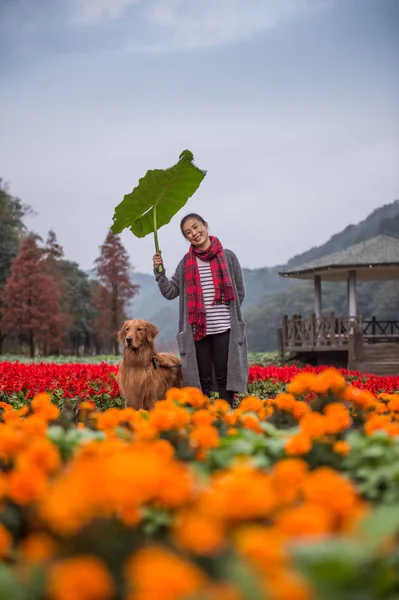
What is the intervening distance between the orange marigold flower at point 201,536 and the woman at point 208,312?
5114 millimetres

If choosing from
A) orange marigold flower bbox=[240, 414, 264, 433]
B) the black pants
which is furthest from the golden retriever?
orange marigold flower bbox=[240, 414, 264, 433]

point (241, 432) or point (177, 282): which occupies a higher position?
point (177, 282)

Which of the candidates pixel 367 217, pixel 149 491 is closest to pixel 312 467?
pixel 149 491

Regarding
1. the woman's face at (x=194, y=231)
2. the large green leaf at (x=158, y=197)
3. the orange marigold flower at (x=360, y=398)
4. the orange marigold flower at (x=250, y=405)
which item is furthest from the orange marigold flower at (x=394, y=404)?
the large green leaf at (x=158, y=197)

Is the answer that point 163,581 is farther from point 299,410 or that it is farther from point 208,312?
point 208,312

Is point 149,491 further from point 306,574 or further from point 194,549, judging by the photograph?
point 306,574

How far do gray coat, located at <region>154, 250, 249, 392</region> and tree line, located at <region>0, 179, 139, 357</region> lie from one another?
3203 centimetres

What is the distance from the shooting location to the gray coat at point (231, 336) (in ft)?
21.8

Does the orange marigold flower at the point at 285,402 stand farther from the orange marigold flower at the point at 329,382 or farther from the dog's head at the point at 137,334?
the dog's head at the point at 137,334

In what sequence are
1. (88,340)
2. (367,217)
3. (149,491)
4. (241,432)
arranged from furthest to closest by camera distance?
(367,217) < (88,340) < (241,432) < (149,491)

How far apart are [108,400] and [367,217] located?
270ft

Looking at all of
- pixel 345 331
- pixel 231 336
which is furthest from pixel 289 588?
pixel 345 331

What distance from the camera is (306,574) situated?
1369 mm

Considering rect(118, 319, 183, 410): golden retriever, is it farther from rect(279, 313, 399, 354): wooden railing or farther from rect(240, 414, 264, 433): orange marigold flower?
rect(279, 313, 399, 354): wooden railing
